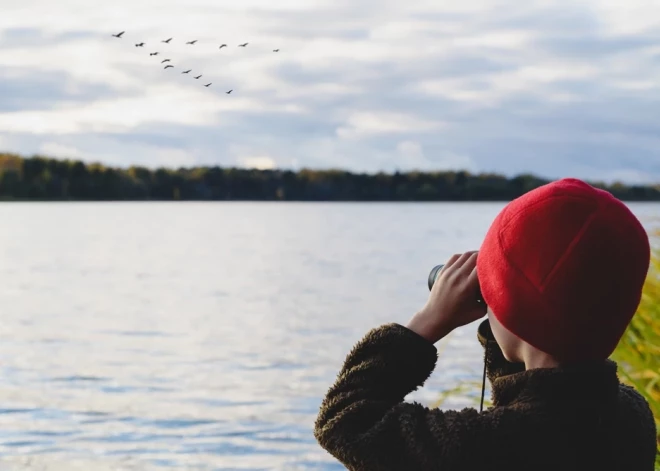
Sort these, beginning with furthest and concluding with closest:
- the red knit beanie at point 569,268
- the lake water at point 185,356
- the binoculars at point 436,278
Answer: the lake water at point 185,356, the binoculars at point 436,278, the red knit beanie at point 569,268

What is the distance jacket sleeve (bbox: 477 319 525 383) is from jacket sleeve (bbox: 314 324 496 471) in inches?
7.0

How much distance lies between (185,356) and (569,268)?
12835 mm

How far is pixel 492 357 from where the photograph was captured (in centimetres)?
197

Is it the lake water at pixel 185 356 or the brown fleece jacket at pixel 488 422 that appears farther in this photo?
the lake water at pixel 185 356

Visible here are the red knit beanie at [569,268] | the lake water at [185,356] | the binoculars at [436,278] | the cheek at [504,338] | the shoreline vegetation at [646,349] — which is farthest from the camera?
the lake water at [185,356]

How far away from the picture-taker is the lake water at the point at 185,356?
873 cm

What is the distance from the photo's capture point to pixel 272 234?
63281 millimetres

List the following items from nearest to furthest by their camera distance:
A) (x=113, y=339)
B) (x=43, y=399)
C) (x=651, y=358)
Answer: (x=651, y=358), (x=43, y=399), (x=113, y=339)

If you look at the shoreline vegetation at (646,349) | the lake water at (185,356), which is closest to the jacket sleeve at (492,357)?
the shoreline vegetation at (646,349)

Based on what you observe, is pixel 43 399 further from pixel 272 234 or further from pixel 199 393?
pixel 272 234

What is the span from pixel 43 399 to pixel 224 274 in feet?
64.1

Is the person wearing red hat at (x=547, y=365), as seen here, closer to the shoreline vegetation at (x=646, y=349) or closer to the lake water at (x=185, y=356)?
the shoreline vegetation at (x=646, y=349)

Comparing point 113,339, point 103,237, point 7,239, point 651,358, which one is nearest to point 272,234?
point 103,237

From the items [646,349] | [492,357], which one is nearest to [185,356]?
[646,349]
